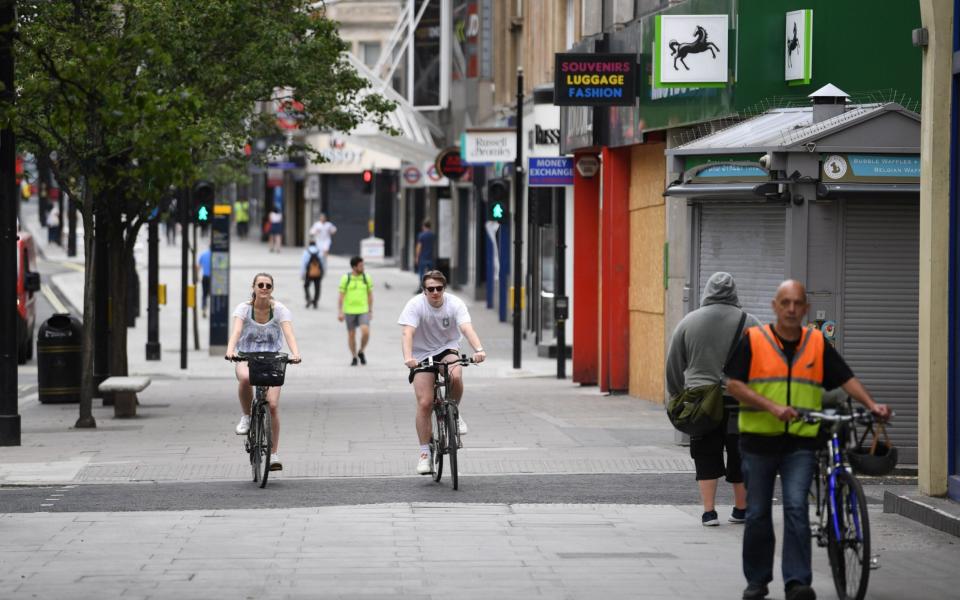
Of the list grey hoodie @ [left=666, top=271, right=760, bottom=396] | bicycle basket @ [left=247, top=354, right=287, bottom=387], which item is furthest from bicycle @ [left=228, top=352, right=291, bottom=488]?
grey hoodie @ [left=666, top=271, right=760, bottom=396]

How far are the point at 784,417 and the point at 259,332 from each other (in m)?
6.50

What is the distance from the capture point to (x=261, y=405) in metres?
13.3

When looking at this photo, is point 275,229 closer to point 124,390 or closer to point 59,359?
point 59,359

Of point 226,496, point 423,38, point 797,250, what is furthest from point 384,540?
point 423,38

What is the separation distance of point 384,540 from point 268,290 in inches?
150

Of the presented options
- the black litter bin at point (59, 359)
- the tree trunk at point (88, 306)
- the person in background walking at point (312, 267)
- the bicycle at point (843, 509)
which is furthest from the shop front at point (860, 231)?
the person in background walking at point (312, 267)

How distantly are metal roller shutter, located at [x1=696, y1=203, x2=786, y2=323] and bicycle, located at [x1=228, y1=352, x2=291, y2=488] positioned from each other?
420cm

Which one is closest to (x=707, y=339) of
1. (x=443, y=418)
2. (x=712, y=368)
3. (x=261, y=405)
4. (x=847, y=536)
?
(x=712, y=368)

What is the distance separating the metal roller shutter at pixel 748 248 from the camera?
14.5 meters

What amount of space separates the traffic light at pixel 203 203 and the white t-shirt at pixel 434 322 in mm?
13418

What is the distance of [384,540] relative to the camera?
1034 cm

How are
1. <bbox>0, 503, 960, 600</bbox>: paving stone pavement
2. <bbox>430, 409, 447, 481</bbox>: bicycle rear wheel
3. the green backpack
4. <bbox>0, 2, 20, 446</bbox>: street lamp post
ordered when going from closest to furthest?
<bbox>0, 503, 960, 600</bbox>: paving stone pavement, the green backpack, <bbox>430, 409, 447, 481</bbox>: bicycle rear wheel, <bbox>0, 2, 20, 446</bbox>: street lamp post

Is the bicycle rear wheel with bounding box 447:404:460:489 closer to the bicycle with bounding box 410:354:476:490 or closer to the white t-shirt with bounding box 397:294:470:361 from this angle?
the bicycle with bounding box 410:354:476:490

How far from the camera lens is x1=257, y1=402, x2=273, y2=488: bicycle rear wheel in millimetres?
13031
